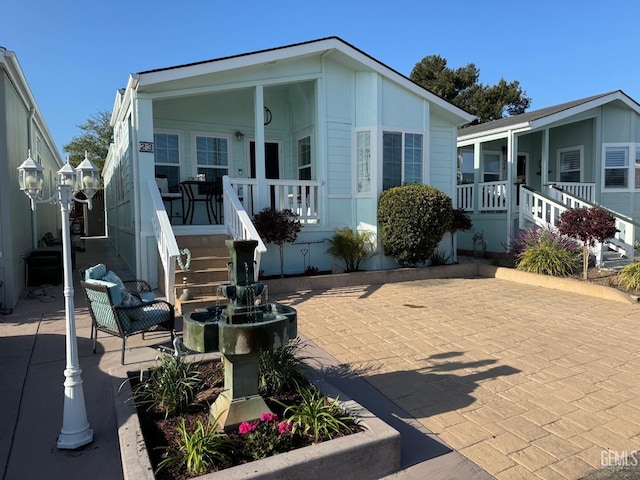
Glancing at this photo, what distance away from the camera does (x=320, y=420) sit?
2.87 m

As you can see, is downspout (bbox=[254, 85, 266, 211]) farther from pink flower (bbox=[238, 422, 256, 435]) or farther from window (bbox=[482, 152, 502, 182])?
window (bbox=[482, 152, 502, 182])

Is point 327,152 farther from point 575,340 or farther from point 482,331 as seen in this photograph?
point 575,340

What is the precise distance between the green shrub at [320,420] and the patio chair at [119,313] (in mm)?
2242

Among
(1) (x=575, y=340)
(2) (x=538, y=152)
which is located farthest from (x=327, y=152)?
(2) (x=538, y=152)

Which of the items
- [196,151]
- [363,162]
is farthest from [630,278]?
[196,151]

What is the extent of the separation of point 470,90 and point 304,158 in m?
23.0

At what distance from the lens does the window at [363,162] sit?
10.1m

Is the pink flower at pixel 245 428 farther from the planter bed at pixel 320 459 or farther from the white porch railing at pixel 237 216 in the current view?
the white porch railing at pixel 237 216

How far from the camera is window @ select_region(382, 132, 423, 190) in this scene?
10.2 meters

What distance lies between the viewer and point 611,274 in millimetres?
9156

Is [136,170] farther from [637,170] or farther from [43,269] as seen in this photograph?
[637,170]

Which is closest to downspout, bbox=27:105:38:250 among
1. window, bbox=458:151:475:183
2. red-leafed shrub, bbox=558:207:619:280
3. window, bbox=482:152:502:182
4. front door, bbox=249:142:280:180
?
front door, bbox=249:142:280:180

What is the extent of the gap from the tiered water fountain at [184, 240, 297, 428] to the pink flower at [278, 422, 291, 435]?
251 millimetres

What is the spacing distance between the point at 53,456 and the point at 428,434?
2.61m
